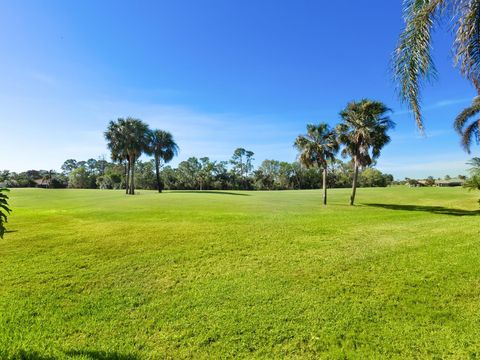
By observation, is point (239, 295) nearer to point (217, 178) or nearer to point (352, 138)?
point (352, 138)

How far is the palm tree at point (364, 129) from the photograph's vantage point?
22.5 metres


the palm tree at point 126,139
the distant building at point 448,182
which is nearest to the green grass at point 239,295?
the palm tree at point 126,139

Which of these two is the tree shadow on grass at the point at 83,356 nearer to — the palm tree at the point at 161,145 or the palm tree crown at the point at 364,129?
the palm tree crown at the point at 364,129

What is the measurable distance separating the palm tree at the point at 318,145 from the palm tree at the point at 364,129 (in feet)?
4.15

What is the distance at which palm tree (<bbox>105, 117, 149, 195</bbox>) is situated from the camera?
38875mm

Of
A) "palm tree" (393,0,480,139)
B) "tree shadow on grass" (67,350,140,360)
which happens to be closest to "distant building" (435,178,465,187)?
"palm tree" (393,0,480,139)

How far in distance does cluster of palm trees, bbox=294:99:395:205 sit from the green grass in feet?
42.0

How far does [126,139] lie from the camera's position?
39000 millimetres

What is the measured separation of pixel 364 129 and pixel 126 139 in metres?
30.9

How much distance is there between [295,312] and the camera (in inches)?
214

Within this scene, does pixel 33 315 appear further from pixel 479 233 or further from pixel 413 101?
pixel 479 233

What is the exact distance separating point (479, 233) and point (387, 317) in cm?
846

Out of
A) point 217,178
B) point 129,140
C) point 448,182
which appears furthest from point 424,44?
point 448,182

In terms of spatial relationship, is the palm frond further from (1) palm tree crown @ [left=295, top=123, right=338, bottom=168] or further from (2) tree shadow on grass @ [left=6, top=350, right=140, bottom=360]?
(1) palm tree crown @ [left=295, top=123, right=338, bottom=168]
